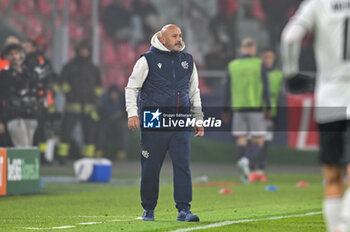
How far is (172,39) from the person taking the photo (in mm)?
9555

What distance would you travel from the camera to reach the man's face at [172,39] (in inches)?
375

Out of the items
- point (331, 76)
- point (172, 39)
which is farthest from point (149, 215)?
point (331, 76)

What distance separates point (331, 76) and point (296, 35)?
15.3 inches

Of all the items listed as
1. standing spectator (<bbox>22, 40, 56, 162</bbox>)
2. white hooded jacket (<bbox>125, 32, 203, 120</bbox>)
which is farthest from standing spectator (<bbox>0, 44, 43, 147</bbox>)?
Answer: white hooded jacket (<bbox>125, 32, 203, 120</bbox>)

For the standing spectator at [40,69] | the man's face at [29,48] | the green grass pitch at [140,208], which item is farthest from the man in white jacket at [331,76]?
the man's face at [29,48]

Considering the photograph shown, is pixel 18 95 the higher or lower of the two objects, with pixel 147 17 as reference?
lower

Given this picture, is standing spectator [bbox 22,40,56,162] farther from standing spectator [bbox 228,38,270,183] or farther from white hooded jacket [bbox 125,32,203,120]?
white hooded jacket [bbox 125,32,203,120]

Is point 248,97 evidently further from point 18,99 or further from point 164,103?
point 164,103

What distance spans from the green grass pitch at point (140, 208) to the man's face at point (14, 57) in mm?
1943

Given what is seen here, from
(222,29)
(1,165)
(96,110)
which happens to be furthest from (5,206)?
(222,29)

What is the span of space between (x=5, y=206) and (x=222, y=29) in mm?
10975

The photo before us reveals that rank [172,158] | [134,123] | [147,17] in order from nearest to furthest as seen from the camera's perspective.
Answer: [134,123] → [172,158] → [147,17]

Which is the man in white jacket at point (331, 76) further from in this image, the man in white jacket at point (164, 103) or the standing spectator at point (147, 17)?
the standing spectator at point (147, 17)

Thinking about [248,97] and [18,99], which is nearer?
[18,99]
